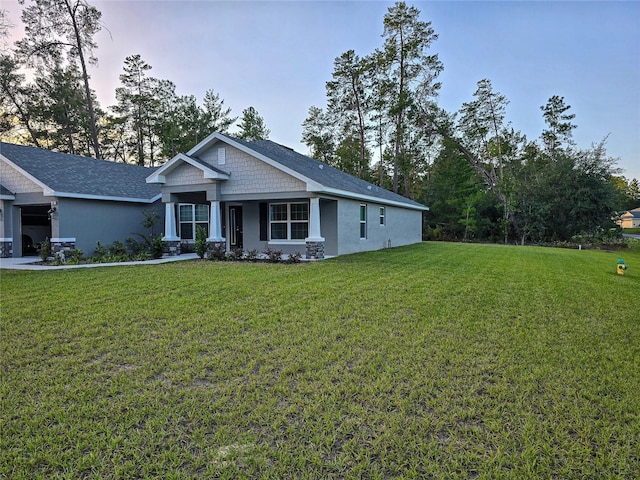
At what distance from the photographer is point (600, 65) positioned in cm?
1399

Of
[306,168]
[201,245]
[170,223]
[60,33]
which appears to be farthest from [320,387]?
[60,33]

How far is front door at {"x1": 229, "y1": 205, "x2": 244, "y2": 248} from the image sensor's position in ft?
48.3

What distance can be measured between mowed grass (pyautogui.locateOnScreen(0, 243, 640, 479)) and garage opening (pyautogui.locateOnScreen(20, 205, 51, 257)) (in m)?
10.1

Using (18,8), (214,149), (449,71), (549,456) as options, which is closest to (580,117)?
(449,71)

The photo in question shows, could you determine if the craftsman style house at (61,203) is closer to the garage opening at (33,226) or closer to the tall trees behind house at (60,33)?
the garage opening at (33,226)

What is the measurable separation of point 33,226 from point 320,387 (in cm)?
1631

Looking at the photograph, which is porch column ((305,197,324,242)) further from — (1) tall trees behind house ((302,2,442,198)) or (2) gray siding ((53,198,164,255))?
(1) tall trees behind house ((302,2,442,198))

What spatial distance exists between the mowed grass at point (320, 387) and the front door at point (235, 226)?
8428mm

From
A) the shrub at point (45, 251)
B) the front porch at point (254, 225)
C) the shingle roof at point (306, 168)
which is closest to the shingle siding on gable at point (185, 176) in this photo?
the front porch at point (254, 225)

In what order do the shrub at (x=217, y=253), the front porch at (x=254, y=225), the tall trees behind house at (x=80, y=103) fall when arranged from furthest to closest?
the tall trees behind house at (x=80, y=103) → the front porch at (x=254, y=225) → the shrub at (x=217, y=253)

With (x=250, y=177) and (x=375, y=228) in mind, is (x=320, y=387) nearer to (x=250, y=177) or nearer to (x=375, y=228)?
(x=250, y=177)

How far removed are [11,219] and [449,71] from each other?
28252 mm

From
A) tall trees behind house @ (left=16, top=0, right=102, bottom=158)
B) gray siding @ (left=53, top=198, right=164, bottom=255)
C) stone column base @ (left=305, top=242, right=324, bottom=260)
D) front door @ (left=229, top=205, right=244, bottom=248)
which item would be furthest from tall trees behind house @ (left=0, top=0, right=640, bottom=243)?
stone column base @ (left=305, top=242, right=324, bottom=260)

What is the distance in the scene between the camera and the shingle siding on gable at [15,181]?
12.8 metres
